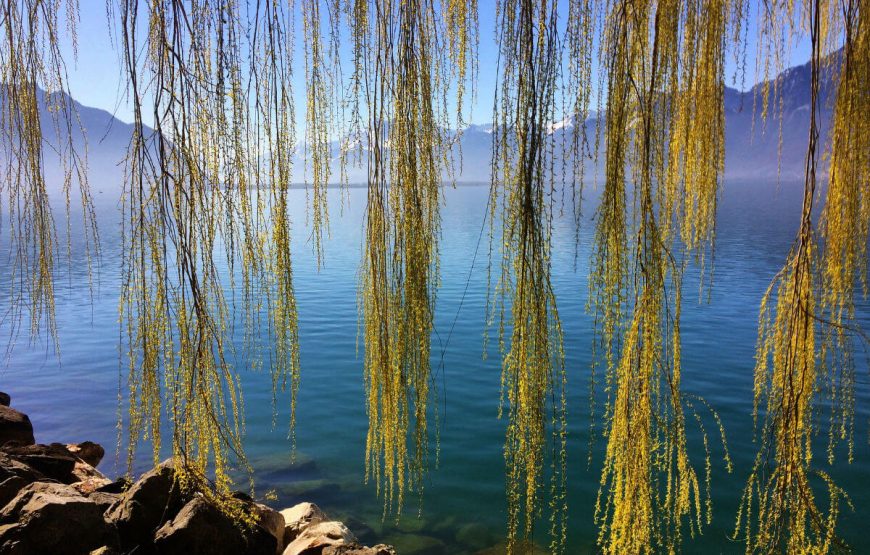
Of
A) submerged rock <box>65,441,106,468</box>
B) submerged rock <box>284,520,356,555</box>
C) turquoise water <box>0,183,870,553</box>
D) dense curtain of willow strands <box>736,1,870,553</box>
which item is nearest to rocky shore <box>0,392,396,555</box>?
submerged rock <box>284,520,356,555</box>

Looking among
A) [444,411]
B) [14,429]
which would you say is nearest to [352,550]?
[14,429]

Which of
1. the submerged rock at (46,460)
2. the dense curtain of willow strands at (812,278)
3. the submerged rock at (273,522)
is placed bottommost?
the submerged rock at (273,522)

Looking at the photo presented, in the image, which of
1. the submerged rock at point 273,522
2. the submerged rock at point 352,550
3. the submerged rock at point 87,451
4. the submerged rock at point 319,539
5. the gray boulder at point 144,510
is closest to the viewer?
the gray boulder at point 144,510

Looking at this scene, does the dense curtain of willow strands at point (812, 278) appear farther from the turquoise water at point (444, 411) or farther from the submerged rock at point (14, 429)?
the submerged rock at point (14, 429)

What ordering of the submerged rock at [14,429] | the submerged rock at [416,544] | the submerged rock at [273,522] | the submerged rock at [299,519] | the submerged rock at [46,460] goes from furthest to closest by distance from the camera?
the submerged rock at [416,544] → the submerged rock at [14,429] → the submerged rock at [299,519] → the submerged rock at [46,460] → the submerged rock at [273,522]

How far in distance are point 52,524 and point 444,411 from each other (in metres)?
4.50

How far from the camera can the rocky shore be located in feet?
9.50

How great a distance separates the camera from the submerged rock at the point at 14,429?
4.71 metres

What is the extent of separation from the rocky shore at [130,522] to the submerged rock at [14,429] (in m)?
0.52

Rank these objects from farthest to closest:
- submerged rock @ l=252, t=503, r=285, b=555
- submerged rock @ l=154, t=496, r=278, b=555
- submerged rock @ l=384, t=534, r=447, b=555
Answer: submerged rock @ l=384, t=534, r=447, b=555, submerged rock @ l=252, t=503, r=285, b=555, submerged rock @ l=154, t=496, r=278, b=555

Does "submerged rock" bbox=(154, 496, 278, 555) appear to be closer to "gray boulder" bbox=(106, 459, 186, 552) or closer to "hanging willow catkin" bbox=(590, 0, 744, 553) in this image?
"gray boulder" bbox=(106, 459, 186, 552)

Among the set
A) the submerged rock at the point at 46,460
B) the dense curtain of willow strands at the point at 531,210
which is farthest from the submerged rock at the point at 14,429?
the dense curtain of willow strands at the point at 531,210

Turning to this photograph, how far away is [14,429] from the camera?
188 inches

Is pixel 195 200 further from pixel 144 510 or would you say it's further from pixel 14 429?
pixel 14 429
